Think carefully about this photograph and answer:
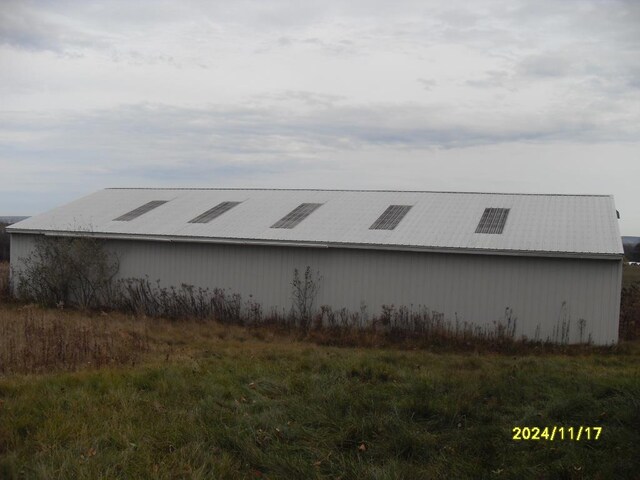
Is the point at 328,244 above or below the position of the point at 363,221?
below

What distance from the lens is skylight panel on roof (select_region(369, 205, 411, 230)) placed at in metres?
17.6

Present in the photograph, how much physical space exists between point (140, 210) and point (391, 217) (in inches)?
345

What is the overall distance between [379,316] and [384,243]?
1.80 metres

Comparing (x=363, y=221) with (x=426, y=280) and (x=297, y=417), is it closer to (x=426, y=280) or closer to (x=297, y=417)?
(x=426, y=280)

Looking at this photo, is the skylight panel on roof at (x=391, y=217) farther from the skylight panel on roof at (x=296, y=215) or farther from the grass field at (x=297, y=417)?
the grass field at (x=297, y=417)

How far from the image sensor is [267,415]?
7410 mm

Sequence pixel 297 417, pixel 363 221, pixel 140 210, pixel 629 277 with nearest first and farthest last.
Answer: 1. pixel 297 417
2. pixel 363 221
3. pixel 140 210
4. pixel 629 277

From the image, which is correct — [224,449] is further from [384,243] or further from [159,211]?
[159,211]

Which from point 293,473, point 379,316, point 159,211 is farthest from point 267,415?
point 159,211

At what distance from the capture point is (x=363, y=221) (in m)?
18.3

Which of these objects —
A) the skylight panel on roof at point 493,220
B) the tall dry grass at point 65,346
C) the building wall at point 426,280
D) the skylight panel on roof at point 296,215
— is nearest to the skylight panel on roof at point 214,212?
the building wall at point 426,280
